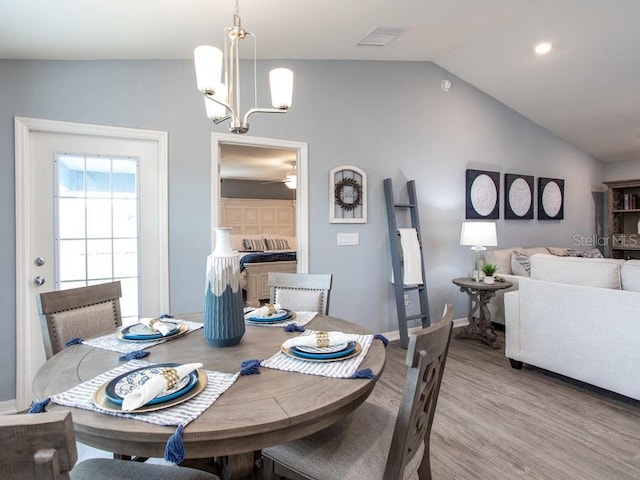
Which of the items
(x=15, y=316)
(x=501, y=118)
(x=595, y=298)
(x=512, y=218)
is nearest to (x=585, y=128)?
(x=501, y=118)

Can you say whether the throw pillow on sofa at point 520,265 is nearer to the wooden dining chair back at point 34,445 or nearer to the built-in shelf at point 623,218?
the built-in shelf at point 623,218

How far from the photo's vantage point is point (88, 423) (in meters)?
0.94

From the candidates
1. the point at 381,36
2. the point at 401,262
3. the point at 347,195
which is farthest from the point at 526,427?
the point at 381,36

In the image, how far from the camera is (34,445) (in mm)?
658

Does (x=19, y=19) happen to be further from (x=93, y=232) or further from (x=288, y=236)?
(x=288, y=236)

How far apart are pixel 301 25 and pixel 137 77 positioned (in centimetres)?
129

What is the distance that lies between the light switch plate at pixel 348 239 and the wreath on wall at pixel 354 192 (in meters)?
0.26

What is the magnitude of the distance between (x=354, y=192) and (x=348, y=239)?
484mm

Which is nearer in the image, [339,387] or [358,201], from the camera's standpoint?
[339,387]

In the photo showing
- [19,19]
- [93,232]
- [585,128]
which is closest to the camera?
[19,19]

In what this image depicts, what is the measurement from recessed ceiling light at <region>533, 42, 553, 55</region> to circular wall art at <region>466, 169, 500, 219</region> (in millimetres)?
1385

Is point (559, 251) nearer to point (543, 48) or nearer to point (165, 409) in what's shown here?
point (543, 48)

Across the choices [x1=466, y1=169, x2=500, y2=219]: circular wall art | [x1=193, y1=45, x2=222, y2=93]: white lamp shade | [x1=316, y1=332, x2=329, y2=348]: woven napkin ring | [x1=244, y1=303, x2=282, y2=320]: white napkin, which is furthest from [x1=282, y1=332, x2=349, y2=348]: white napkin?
[x1=466, y1=169, x2=500, y2=219]: circular wall art

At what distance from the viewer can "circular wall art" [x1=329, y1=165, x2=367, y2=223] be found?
361 centimetres
